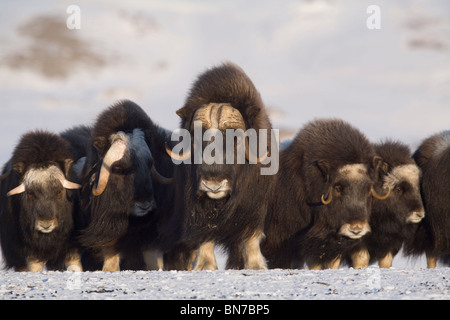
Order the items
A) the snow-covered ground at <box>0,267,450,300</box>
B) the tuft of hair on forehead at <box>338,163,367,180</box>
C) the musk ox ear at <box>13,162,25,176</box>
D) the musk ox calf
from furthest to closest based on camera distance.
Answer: the musk ox ear at <box>13,162,25,176</box>
the musk ox calf
the tuft of hair on forehead at <box>338,163,367,180</box>
the snow-covered ground at <box>0,267,450,300</box>

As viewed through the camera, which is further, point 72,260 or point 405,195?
point 405,195

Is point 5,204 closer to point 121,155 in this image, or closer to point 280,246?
point 121,155

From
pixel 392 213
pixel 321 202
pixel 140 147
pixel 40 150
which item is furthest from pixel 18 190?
pixel 392 213

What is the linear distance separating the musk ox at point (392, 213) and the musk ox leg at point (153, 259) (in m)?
1.64

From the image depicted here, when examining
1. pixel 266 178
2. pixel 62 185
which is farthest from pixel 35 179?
pixel 266 178

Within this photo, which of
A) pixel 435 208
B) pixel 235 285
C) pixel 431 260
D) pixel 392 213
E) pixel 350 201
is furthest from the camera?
pixel 431 260

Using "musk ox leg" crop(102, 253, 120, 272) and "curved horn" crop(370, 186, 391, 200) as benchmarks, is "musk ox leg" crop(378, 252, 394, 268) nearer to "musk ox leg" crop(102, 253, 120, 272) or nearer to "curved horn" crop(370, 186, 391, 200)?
"curved horn" crop(370, 186, 391, 200)

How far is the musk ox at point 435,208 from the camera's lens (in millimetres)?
6621

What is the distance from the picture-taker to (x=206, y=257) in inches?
207

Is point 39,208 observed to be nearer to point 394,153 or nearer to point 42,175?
point 42,175

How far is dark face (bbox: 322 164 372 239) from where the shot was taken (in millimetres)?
5809

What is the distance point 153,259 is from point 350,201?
168 cm

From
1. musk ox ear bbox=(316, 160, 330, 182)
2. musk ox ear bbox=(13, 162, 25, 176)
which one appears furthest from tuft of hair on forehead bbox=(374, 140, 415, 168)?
musk ox ear bbox=(13, 162, 25, 176)

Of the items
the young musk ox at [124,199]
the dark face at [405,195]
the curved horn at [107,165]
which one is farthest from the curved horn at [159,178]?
the dark face at [405,195]
